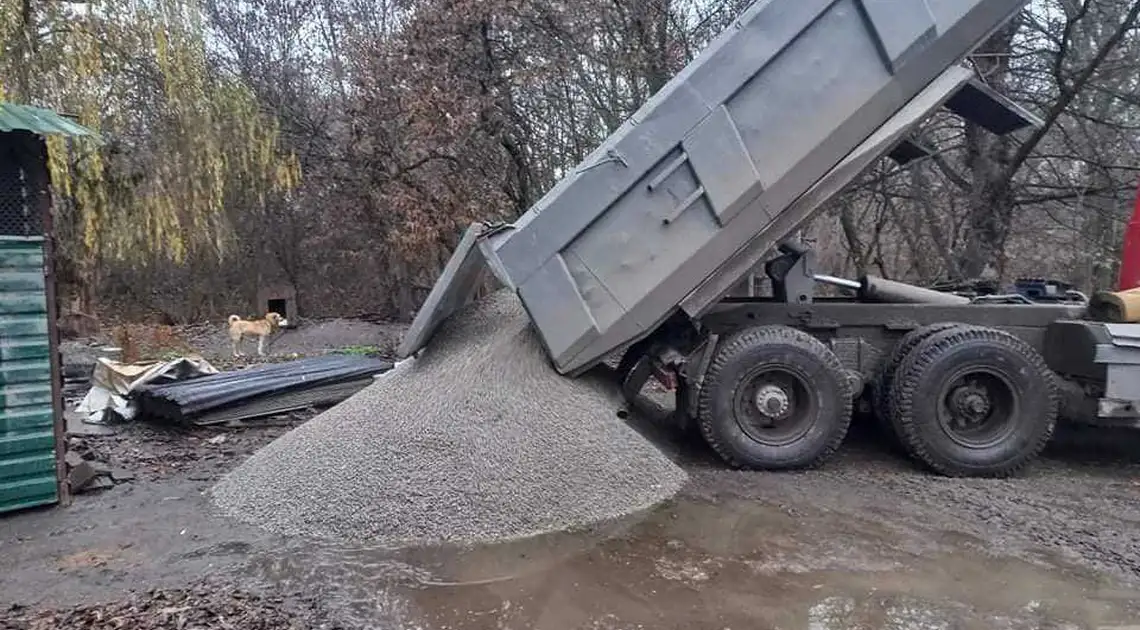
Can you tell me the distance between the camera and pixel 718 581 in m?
3.98

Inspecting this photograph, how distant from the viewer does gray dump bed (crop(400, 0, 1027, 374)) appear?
550 cm

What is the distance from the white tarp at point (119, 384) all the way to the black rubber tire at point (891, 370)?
22.8 feet

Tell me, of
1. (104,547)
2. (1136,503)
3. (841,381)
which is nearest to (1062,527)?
(1136,503)

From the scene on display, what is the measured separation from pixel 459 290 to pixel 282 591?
277 centimetres

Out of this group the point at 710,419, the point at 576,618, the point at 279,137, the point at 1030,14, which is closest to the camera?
the point at 576,618

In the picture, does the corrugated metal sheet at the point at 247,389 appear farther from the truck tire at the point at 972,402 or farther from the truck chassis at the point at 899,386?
the truck tire at the point at 972,402

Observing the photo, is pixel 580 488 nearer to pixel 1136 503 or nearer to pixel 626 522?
pixel 626 522

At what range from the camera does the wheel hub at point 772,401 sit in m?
5.80

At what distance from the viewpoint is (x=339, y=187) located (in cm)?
1638

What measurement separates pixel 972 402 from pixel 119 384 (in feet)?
26.0

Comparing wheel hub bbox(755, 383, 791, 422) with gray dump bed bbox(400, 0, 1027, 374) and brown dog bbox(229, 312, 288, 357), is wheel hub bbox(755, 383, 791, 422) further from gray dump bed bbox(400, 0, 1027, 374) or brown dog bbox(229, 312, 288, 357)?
brown dog bbox(229, 312, 288, 357)

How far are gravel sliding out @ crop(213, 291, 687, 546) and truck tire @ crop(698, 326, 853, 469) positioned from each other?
1.73 feet

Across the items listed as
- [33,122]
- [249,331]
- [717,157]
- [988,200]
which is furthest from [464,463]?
[249,331]

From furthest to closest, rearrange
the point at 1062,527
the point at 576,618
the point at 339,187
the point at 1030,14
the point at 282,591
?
the point at 339,187 → the point at 1030,14 → the point at 1062,527 → the point at 282,591 → the point at 576,618
